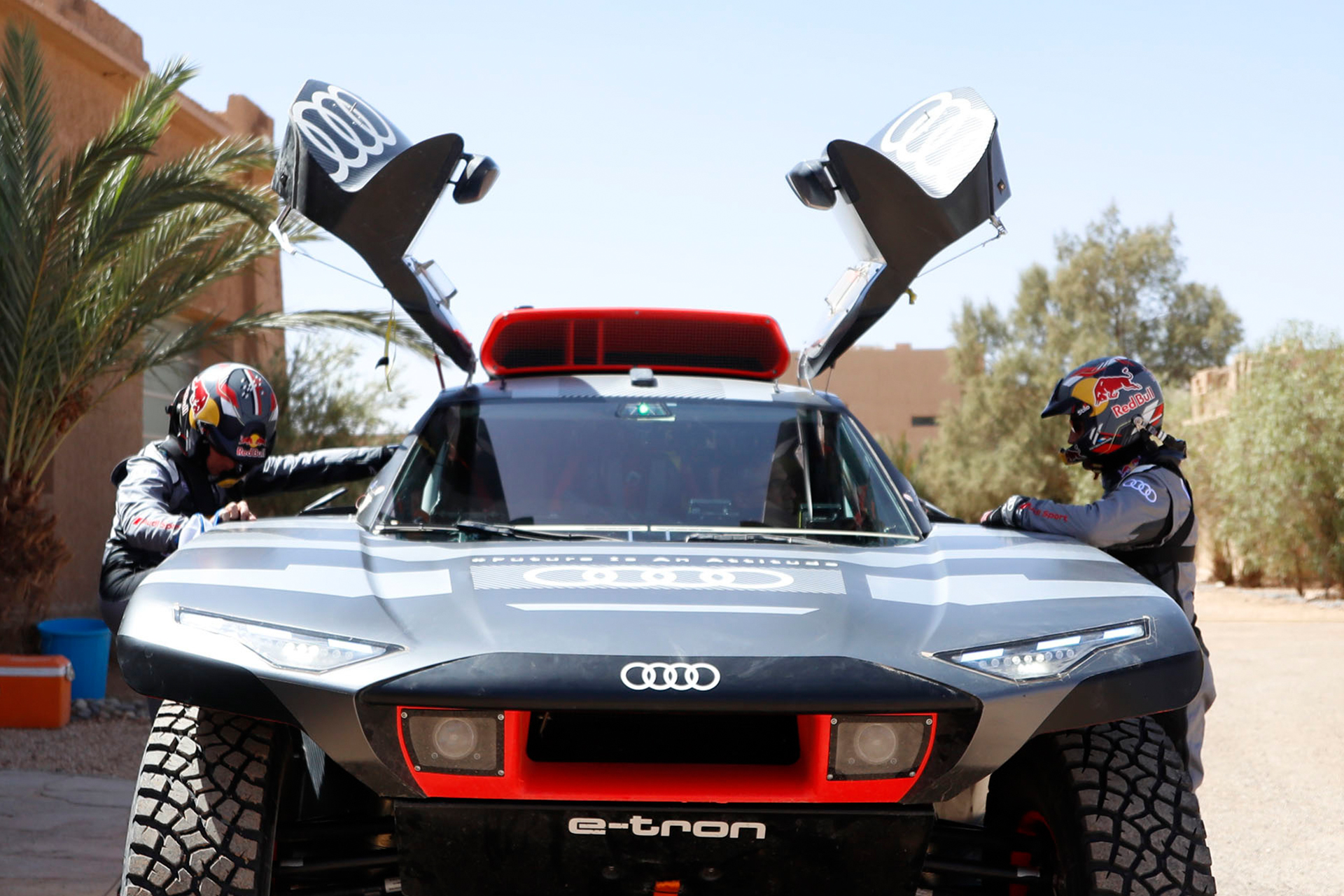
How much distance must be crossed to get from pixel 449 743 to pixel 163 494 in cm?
276

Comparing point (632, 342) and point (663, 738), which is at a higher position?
point (632, 342)

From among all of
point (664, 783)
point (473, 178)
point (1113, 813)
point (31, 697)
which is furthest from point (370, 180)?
point (31, 697)

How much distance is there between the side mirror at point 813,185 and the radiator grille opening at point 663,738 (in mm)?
2354

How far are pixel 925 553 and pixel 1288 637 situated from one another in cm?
1458

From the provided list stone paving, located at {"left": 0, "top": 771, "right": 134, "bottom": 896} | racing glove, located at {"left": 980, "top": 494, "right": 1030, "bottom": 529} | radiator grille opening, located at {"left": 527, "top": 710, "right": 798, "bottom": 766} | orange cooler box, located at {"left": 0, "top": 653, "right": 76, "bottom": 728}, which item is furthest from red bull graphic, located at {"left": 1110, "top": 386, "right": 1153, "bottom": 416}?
orange cooler box, located at {"left": 0, "top": 653, "right": 76, "bottom": 728}

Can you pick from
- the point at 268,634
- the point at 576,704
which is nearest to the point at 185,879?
the point at 268,634

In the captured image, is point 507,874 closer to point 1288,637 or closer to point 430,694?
point 430,694

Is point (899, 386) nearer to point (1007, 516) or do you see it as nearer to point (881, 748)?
point (1007, 516)

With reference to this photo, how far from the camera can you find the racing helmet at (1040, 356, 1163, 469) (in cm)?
452

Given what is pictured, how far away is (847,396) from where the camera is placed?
5781 cm

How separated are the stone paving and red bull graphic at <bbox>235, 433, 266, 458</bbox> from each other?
161 cm

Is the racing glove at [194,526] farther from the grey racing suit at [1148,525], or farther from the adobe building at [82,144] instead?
the adobe building at [82,144]

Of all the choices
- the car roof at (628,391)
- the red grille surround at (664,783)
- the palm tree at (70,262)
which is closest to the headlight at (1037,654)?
the red grille surround at (664,783)

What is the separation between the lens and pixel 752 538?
10.8 feet
